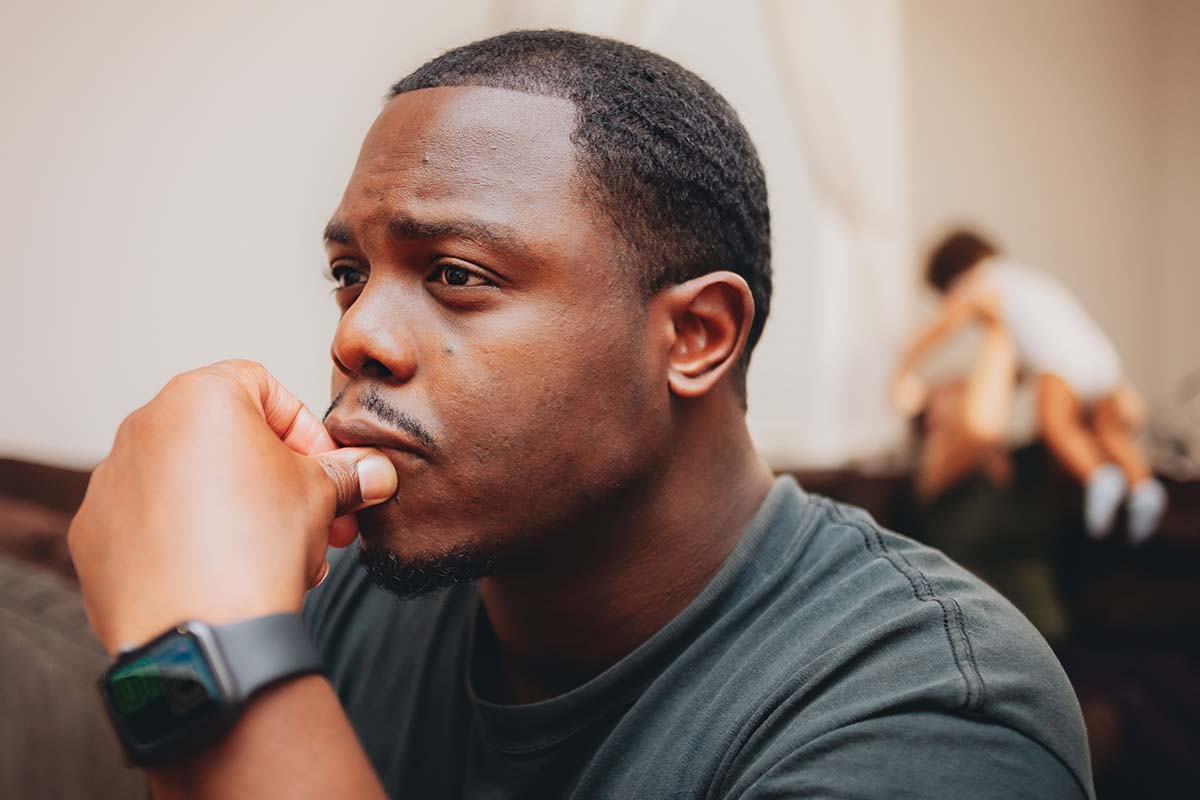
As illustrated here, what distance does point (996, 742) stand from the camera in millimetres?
781

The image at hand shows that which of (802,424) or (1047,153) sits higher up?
(1047,153)

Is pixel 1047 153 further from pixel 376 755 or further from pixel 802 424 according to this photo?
pixel 376 755

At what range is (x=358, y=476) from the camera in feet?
3.01

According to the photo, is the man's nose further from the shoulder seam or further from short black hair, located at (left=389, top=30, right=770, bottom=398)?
the shoulder seam

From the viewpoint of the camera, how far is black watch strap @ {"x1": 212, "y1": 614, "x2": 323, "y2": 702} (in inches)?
25.9

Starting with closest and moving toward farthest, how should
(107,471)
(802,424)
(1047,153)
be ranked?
(107,471)
(802,424)
(1047,153)

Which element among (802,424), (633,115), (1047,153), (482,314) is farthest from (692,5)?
(1047,153)

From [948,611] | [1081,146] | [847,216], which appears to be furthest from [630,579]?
[1081,146]

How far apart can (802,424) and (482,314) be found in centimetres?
333

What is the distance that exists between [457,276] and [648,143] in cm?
27

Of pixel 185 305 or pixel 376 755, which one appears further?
pixel 185 305

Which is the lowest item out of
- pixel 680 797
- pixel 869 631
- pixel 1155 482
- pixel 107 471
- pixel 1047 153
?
pixel 1155 482

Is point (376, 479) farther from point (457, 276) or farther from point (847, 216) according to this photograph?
point (847, 216)

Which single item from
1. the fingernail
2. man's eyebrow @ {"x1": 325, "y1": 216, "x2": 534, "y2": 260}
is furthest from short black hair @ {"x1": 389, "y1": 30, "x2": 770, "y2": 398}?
the fingernail
